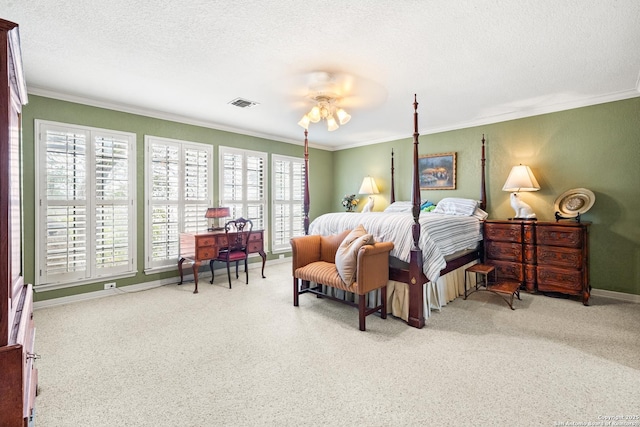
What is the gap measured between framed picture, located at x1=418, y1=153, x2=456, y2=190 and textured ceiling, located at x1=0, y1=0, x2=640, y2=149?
1065mm

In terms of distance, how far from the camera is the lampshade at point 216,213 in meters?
4.65

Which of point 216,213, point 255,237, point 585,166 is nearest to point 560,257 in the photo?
point 585,166

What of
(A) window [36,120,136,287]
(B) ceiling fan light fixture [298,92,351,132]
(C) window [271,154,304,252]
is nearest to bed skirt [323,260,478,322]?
(B) ceiling fan light fixture [298,92,351,132]

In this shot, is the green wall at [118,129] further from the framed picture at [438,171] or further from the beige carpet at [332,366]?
the framed picture at [438,171]

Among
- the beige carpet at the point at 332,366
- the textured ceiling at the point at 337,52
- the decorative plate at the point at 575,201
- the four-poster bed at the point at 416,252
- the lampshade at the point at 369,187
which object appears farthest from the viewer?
the lampshade at the point at 369,187

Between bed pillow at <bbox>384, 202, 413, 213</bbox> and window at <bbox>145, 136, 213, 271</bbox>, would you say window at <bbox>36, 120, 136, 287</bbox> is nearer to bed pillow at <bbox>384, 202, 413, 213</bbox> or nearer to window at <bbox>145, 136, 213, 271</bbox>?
window at <bbox>145, 136, 213, 271</bbox>

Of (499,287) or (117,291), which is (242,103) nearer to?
(117,291)

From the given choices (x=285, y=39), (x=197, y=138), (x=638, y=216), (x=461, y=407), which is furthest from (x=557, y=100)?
(x=197, y=138)

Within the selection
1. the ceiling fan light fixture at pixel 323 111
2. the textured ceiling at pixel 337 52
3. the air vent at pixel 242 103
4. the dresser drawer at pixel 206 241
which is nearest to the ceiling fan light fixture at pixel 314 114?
the ceiling fan light fixture at pixel 323 111

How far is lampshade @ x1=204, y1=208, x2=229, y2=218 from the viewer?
465 cm

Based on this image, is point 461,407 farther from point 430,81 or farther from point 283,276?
point 283,276

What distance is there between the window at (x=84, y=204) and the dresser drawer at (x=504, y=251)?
4.89 meters

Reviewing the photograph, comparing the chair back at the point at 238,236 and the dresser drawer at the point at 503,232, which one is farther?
the chair back at the point at 238,236

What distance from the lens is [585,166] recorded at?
3918 millimetres
